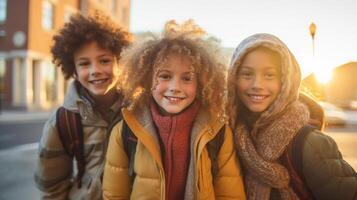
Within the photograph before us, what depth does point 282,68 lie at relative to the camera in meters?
2.09

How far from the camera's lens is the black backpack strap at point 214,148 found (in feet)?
6.71

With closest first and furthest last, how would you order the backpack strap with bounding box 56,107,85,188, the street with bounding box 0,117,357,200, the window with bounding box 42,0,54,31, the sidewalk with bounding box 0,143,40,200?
the backpack strap with bounding box 56,107,85,188, the street with bounding box 0,117,357,200, the sidewalk with bounding box 0,143,40,200, the window with bounding box 42,0,54,31

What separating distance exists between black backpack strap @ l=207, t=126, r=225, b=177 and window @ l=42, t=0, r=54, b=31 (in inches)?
903

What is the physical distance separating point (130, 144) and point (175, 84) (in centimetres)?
45

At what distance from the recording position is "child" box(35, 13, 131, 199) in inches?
92.4

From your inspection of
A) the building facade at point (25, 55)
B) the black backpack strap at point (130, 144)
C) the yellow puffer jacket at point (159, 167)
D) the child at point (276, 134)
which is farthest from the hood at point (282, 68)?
the building facade at point (25, 55)

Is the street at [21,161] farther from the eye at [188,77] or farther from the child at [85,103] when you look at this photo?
the child at [85,103]

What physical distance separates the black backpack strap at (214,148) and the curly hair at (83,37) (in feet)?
3.23

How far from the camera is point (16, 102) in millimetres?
21141

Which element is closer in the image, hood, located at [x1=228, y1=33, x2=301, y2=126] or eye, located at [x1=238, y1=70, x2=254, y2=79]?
hood, located at [x1=228, y1=33, x2=301, y2=126]

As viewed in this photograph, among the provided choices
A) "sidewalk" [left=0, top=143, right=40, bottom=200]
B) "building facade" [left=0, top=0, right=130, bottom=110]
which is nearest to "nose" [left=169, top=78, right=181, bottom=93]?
"sidewalk" [left=0, top=143, right=40, bottom=200]

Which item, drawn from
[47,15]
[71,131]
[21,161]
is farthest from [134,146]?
[47,15]

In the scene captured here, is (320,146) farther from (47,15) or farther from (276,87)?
(47,15)

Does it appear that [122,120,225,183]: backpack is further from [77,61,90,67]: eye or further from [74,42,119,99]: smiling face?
[77,61,90,67]: eye
